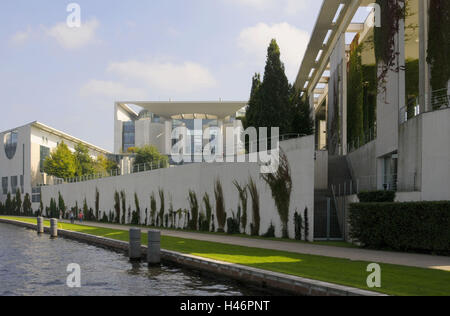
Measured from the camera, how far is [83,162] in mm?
77312

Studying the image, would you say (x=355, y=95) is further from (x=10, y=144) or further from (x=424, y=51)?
(x=10, y=144)

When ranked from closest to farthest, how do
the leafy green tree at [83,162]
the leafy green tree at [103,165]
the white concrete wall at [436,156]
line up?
1. the white concrete wall at [436,156]
2. the leafy green tree at [83,162]
3. the leafy green tree at [103,165]

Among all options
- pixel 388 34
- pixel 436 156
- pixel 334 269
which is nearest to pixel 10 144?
pixel 388 34

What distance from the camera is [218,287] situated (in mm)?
12609

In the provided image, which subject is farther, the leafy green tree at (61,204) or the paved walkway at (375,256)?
the leafy green tree at (61,204)

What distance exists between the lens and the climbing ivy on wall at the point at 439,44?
20.9m

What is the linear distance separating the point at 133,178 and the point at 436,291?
33.3m

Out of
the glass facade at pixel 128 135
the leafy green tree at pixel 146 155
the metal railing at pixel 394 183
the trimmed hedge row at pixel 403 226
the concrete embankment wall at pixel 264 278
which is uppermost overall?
the glass facade at pixel 128 135

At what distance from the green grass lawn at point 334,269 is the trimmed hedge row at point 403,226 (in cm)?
367

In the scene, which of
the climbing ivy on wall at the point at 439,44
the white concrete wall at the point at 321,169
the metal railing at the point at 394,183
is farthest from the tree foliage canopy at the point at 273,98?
the climbing ivy on wall at the point at 439,44

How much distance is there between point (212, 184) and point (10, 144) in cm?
5601

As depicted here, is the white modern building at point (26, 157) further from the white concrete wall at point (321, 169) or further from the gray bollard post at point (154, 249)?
the gray bollard post at point (154, 249)

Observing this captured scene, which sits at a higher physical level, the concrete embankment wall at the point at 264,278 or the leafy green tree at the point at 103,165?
the leafy green tree at the point at 103,165
